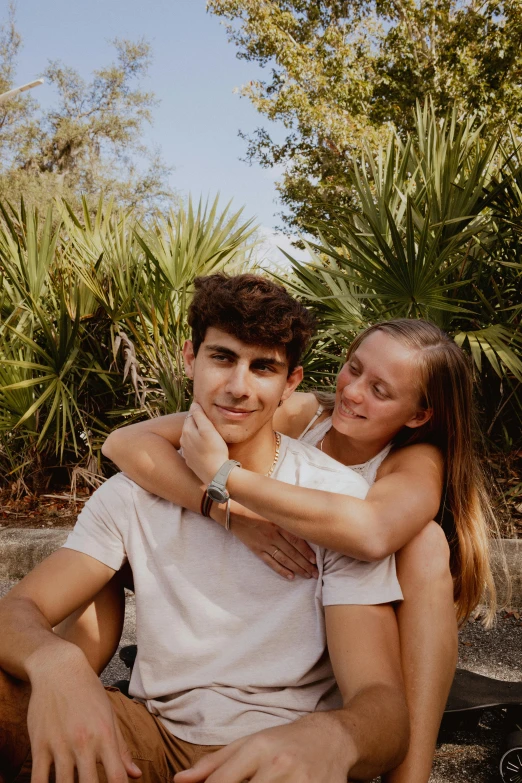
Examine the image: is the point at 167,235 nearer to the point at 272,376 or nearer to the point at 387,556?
the point at 272,376

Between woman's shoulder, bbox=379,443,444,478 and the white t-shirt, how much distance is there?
1.19 ft

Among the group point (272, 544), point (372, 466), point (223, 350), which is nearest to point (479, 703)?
point (372, 466)

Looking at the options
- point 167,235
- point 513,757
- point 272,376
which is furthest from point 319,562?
point 167,235

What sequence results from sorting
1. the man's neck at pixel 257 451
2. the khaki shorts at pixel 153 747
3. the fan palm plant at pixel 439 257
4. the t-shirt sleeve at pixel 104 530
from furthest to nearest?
the fan palm plant at pixel 439 257 → the man's neck at pixel 257 451 → the t-shirt sleeve at pixel 104 530 → the khaki shorts at pixel 153 747

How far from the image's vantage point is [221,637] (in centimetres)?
171

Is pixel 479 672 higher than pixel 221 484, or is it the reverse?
pixel 221 484

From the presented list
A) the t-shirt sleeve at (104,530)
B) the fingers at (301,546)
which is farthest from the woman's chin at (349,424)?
the t-shirt sleeve at (104,530)

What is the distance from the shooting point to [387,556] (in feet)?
5.93

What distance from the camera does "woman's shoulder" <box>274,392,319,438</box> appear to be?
2687mm

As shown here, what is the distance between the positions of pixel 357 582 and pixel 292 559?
172 mm

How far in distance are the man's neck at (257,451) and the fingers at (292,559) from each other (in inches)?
12.5

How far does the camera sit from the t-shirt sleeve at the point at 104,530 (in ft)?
6.16

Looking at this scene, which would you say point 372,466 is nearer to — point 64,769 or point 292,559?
point 292,559

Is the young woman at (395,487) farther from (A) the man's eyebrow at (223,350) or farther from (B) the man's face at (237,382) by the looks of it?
(A) the man's eyebrow at (223,350)
